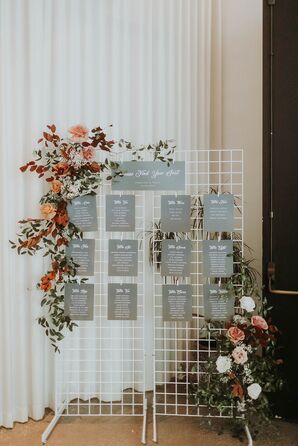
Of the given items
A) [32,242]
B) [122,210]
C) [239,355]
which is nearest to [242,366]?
[239,355]

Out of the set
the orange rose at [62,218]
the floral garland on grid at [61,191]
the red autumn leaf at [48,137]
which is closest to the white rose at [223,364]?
the floral garland on grid at [61,191]

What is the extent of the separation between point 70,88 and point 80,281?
4.07 feet

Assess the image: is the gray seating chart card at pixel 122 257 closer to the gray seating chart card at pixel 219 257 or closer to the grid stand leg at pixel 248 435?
the gray seating chart card at pixel 219 257

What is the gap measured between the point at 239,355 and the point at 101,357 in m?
0.97

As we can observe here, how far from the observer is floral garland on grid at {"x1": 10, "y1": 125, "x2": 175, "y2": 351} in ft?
7.61

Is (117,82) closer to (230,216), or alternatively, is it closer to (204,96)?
(204,96)

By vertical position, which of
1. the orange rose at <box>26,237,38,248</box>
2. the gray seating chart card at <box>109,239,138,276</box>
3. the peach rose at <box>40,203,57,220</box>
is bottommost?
the gray seating chart card at <box>109,239,138,276</box>

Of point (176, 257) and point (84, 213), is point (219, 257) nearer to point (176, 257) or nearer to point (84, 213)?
point (176, 257)

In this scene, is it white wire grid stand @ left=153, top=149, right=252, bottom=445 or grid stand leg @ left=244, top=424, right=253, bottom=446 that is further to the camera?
white wire grid stand @ left=153, top=149, right=252, bottom=445

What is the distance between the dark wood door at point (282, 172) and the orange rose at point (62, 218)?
3.95 ft

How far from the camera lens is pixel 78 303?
2432 mm

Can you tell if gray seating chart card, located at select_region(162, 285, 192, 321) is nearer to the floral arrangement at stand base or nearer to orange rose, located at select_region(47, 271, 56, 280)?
the floral arrangement at stand base

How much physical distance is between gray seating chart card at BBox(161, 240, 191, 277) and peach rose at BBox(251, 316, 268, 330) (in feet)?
1.47

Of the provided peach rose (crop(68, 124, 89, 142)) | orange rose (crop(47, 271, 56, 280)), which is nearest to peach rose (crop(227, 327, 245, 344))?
orange rose (crop(47, 271, 56, 280))
